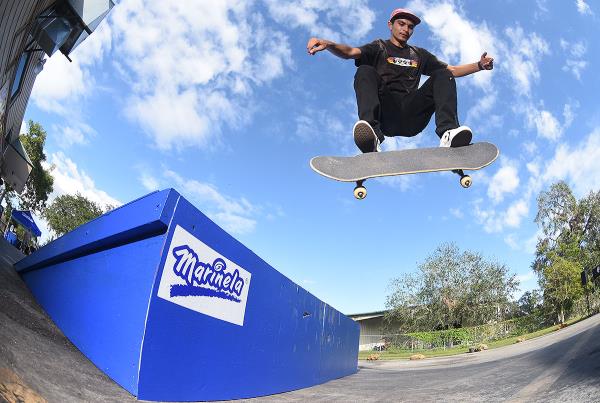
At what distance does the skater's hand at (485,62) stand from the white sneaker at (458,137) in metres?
1.00

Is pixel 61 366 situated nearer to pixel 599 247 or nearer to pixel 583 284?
pixel 583 284

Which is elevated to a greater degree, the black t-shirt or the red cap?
the red cap

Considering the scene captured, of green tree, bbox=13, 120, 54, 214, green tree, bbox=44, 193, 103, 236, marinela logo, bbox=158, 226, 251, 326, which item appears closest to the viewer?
marinela logo, bbox=158, 226, 251, 326

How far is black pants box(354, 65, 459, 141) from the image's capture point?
3564 mm

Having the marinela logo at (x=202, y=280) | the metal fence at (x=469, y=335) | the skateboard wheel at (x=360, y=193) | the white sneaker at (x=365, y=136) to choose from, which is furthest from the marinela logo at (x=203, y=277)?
the metal fence at (x=469, y=335)

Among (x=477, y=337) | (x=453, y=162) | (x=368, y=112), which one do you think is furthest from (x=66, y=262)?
(x=477, y=337)

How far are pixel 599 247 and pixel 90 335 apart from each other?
4224 cm

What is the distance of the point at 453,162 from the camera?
3.53m

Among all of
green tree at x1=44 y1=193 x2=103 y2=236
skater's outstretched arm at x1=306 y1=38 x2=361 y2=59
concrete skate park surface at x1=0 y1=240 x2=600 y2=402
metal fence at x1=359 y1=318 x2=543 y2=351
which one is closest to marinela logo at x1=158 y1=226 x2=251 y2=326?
concrete skate park surface at x1=0 y1=240 x2=600 y2=402

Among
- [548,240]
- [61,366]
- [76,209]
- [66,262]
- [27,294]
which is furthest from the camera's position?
[548,240]

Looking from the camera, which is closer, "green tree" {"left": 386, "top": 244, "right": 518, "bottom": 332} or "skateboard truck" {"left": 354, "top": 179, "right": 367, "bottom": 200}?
"skateboard truck" {"left": 354, "top": 179, "right": 367, "bottom": 200}

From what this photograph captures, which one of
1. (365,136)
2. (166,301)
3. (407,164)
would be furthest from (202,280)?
(407,164)

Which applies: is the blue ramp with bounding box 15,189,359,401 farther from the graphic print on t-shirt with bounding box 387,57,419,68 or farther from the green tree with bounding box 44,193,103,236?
the green tree with bounding box 44,193,103,236

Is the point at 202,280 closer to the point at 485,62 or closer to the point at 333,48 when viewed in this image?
the point at 333,48
